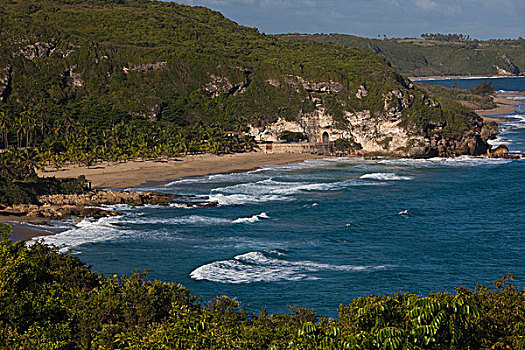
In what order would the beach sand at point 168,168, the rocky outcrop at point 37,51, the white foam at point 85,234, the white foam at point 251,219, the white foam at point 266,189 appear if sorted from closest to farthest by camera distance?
1. the white foam at point 85,234
2. the white foam at point 251,219
3. the white foam at point 266,189
4. the beach sand at point 168,168
5. the rocky outcrop at point 37,51

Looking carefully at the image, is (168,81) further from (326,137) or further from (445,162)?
(445,162)

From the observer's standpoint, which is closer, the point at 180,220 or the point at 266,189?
the point at 180,220

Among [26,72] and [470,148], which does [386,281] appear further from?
[26,72]

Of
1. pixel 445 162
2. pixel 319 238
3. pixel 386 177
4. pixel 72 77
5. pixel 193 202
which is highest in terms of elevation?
pixel 72 77

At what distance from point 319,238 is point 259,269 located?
14794 millimetres

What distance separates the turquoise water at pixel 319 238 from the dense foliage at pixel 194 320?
18.7 meters

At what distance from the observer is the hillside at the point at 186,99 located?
144625 mm

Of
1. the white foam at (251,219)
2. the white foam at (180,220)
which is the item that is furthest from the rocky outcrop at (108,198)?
the white foam at (251,219)

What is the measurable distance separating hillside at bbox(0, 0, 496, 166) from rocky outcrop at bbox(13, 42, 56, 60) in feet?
0.92

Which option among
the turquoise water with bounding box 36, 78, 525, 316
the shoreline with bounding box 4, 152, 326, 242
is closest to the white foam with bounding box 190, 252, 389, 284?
the turquoise water with bounding box 36, 78, 525, 316

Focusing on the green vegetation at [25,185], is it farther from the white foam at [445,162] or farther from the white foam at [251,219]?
the white foam at [445,162]

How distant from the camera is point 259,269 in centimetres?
6106

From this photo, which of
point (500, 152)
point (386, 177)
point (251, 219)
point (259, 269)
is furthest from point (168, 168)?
point (500, 152)

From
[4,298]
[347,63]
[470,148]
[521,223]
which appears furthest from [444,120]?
[4,298]
